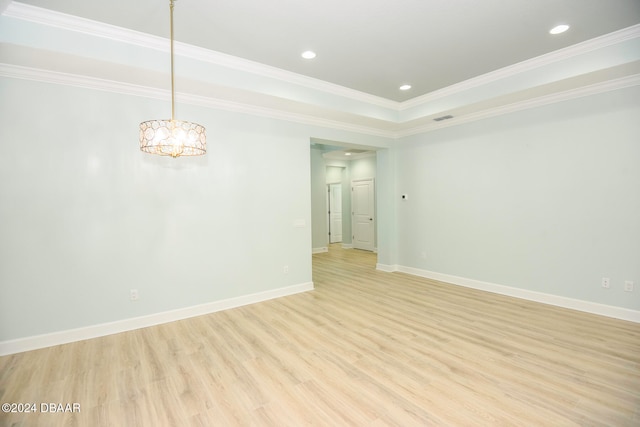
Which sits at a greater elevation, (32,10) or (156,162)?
(32,10)

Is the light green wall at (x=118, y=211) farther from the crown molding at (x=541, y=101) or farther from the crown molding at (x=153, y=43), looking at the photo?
the crown molding at (x=541, y=101)

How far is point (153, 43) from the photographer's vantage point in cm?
304

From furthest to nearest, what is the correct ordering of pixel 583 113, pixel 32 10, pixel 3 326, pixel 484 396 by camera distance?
1. pixel 583 113
2. pixel 3 326
3. pixel 32 10
4. pixel 484 396

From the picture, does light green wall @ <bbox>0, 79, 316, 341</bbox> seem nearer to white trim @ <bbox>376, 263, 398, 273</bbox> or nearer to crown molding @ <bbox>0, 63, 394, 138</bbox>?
crown molding @ <bbox>0, 63, 394, 138</bbox>

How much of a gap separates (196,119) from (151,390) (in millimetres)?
3099

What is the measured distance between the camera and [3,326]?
2863 millimetres

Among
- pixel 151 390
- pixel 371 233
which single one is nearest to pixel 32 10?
pixel 151 390

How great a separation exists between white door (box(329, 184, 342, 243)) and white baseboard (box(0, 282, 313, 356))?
5.93 meters

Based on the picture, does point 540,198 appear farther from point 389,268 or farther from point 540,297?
point 389,268

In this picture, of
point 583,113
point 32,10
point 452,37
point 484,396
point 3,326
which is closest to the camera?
point 484,396

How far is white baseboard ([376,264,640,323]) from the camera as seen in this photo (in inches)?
139

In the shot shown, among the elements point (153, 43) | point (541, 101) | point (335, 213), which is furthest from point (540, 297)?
point (335, 213)

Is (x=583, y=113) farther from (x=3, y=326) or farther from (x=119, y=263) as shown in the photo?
(x=3, y=326)

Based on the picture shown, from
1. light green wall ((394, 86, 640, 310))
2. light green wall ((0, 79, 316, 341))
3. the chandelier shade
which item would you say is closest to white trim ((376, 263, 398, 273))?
light green wall ((394, 86, 640, 310))
